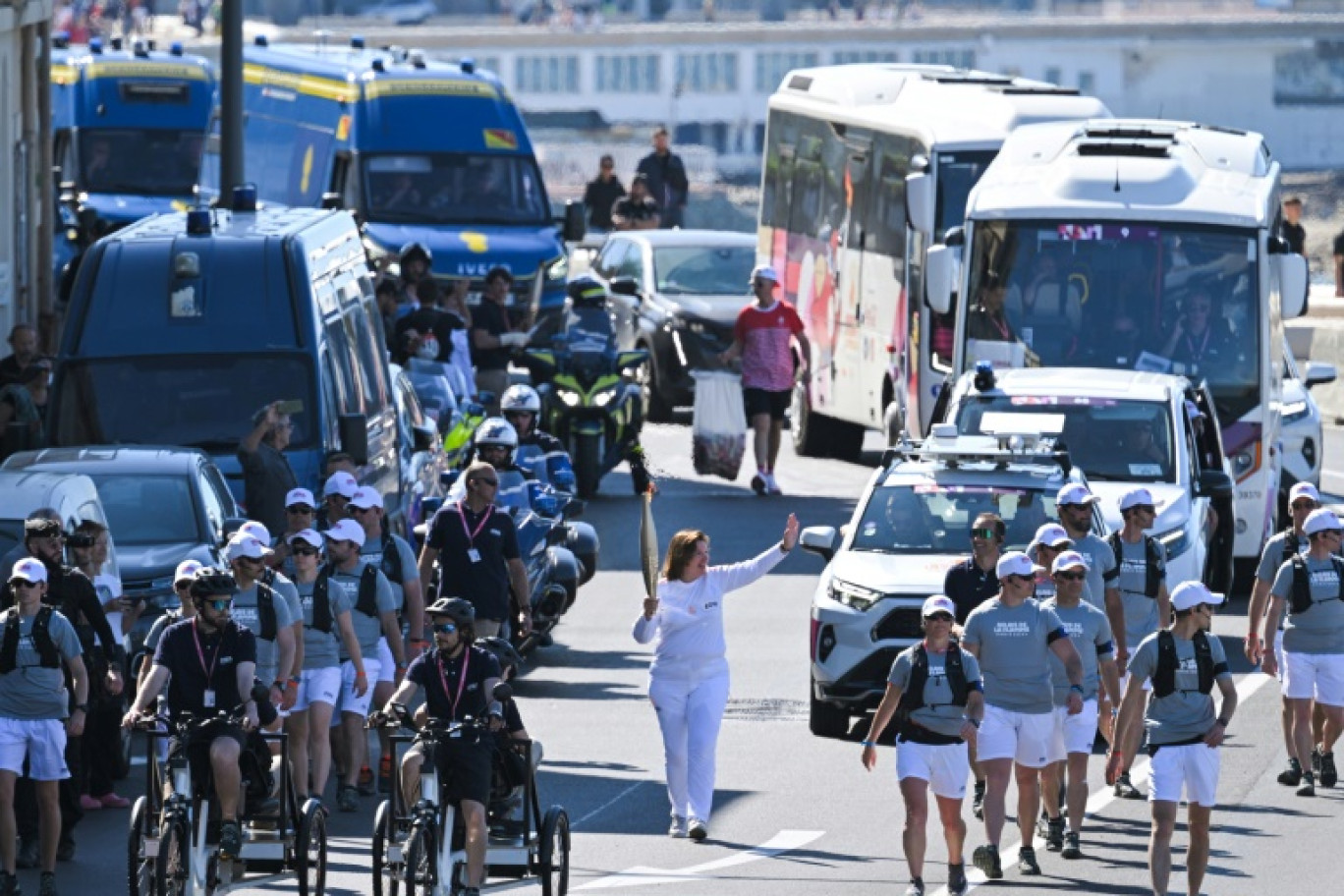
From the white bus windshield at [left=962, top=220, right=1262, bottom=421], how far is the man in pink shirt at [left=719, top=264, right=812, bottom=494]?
3727 mm

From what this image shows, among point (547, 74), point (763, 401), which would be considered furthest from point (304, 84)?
point (547, 74)

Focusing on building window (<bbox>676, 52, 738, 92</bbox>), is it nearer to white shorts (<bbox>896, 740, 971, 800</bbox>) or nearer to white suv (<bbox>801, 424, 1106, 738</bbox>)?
white suv (<bbox>801, 424, 1106, 738</bbox>)

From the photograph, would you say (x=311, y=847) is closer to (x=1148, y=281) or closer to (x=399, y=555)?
(x=399, y=555)

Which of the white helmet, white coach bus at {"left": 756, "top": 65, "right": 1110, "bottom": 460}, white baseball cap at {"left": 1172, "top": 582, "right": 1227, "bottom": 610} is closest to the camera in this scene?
white baseball cap at {"left": 1172, "top": 582, "right": 1227, "bottom": 610}

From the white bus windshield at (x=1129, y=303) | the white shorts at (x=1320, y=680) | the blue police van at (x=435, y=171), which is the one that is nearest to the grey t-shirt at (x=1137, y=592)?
the white shorts at (x=1320, y=680)

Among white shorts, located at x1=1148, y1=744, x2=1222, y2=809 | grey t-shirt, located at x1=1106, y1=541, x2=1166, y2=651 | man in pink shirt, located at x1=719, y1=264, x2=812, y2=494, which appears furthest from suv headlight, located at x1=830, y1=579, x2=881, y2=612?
man in pink shirt, located at x1=719, y1=264, x2=812, y2=494

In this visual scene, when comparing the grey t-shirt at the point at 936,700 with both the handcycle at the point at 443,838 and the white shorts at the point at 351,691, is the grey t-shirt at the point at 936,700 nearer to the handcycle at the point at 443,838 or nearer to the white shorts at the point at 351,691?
the handcycle at the point at 443,838

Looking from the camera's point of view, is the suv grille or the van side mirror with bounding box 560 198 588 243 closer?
the suv grille

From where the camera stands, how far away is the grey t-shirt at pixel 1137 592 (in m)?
18.4

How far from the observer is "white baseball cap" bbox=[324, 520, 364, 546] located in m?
17.1

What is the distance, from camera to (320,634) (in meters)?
17.0

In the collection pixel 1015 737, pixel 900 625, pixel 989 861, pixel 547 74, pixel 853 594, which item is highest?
pixel 1015 737

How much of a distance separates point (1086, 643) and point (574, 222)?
16.8 meters

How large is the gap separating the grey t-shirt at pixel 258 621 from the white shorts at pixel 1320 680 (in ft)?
18.8
